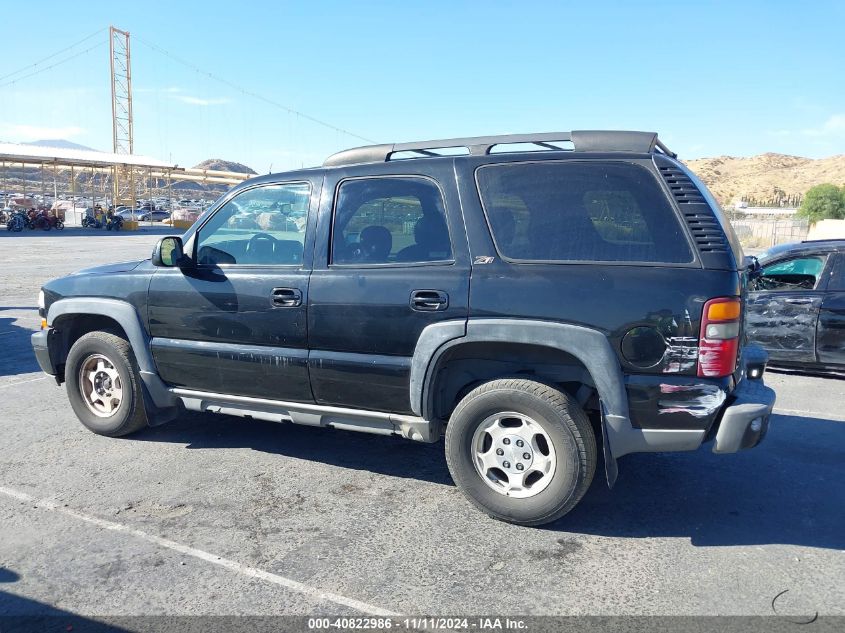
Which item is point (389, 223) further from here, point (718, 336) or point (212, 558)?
point (212, 558)

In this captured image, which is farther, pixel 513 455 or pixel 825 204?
pixel 825 204

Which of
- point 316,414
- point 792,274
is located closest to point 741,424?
point 316,414

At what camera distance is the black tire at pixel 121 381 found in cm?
498

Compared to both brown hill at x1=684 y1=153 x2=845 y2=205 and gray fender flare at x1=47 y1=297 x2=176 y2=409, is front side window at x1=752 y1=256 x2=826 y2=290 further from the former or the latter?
brown hill at x1=684 y1=153 x2=845 y2=205

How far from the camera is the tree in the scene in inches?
1794

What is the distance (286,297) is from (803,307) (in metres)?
5.54

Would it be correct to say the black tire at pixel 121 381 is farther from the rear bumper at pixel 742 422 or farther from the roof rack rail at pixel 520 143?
the rear bumper at pixel 742 422

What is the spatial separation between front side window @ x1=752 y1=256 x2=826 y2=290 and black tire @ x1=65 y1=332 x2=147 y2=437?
6272 millimetres

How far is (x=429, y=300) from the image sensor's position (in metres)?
3.86

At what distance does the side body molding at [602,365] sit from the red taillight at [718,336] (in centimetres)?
34

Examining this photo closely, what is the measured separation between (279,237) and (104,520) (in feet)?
6.38

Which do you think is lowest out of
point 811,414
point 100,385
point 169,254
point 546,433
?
point 811,414

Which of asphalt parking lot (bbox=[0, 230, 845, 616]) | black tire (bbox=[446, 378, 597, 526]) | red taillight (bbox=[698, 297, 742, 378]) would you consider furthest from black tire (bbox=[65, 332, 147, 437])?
red taillight (bbox=[698, 297, 742, 378])

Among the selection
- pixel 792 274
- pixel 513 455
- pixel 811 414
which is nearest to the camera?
pixel 513 455
